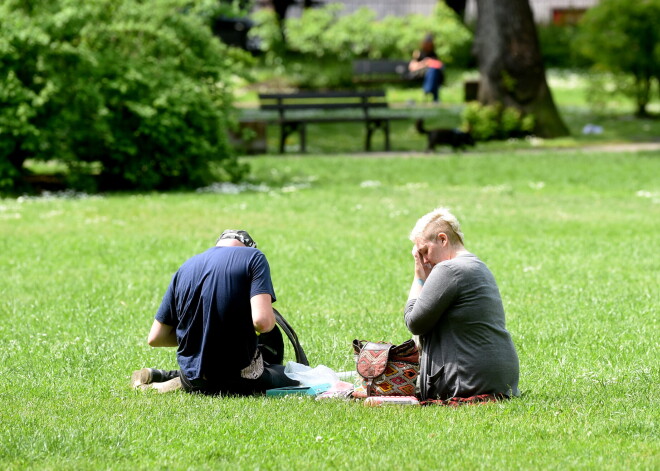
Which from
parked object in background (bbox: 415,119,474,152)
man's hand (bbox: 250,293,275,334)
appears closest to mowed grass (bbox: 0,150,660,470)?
man's hand (bbox: 250,293,275,334)

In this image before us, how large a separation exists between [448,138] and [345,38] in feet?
51.9

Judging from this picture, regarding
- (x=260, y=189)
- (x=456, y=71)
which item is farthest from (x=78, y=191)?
(x=456, y=71)

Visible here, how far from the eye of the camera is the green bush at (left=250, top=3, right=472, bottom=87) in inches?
1444

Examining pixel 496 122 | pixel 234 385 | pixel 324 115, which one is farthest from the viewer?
pixel 324 115

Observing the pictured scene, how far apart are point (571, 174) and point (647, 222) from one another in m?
5.03

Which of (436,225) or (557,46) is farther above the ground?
Result: (436,225)

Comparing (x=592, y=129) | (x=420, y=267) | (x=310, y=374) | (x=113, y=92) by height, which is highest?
(x=113, y=92)

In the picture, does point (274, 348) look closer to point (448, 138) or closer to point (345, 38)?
point (448, 138)


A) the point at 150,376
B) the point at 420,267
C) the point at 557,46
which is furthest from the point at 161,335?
the point at 557,46

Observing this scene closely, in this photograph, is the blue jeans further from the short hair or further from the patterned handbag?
the short hair

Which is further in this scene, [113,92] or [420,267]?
[113,92]

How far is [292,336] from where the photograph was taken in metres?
6.50

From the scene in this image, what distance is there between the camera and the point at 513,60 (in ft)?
79.4

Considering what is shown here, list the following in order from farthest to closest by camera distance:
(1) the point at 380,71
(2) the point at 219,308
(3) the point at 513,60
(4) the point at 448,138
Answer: (1) the point at 380,71 < (3) the point at 513,60 < (4) the point at 448,138 < (2) the point at 219,308
